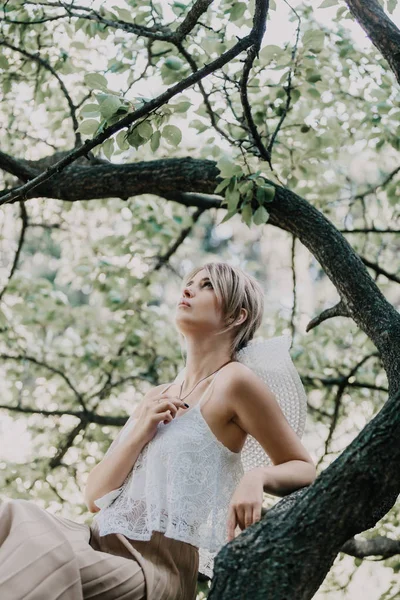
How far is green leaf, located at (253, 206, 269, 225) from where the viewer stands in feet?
8.54

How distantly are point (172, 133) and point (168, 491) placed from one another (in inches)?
40.0

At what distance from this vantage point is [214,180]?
9.57 feet

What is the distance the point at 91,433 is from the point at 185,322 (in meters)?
2.42

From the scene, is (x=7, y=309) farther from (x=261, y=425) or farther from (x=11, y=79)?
(x=261, y=425)

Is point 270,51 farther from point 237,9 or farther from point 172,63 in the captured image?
point 172,63

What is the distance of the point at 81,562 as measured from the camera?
1.76 metres

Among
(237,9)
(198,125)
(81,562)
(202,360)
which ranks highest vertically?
(198,125)

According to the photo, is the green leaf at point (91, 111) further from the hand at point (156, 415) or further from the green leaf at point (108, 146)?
the hand at point (156, 415)

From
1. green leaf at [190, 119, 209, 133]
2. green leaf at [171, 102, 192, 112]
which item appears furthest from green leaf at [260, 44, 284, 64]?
green leaf at [171, 102, 192, 112]

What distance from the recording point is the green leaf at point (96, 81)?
1.97 m

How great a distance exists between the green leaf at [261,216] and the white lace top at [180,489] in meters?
0.71

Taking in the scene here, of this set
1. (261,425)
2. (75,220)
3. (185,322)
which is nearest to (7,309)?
(75,220)

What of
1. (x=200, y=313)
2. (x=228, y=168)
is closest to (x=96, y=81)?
(x=228, y=168)

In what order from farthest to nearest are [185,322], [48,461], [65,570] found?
[48,461] < [185,322] < [65,570]
